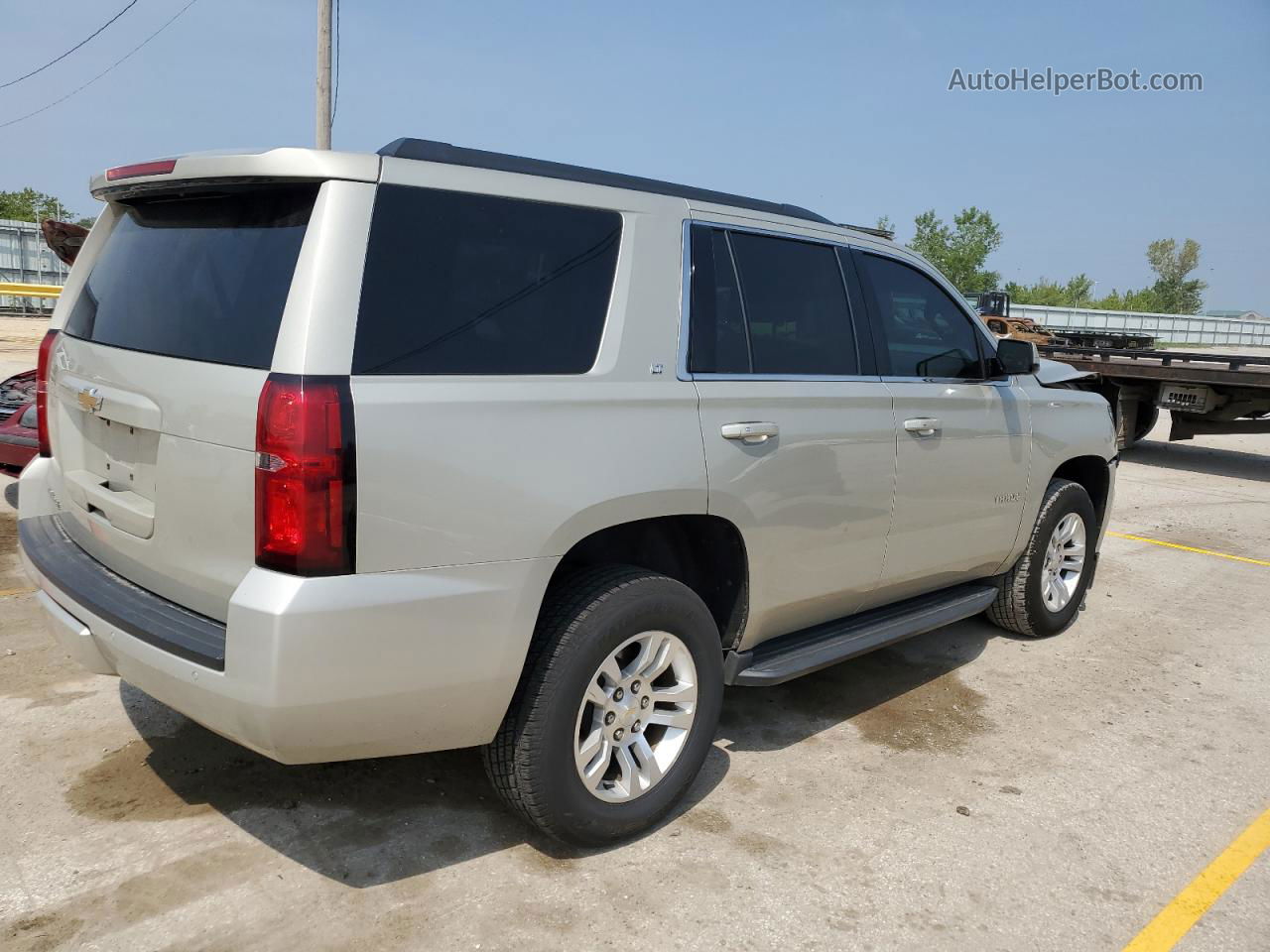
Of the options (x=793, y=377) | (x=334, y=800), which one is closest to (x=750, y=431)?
(x=793, y=377)

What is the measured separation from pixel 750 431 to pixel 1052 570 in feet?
9.20

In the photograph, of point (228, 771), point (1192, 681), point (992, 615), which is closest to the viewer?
point (228, 771)

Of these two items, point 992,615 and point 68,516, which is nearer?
point 68,516

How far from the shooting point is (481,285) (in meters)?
2.70

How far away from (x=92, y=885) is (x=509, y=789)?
116 cm

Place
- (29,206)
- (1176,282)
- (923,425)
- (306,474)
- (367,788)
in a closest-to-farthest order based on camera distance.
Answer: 1. (306,474)
2. (367,788)
3. (923,425)
4. (29,206)
5. (1176,282)

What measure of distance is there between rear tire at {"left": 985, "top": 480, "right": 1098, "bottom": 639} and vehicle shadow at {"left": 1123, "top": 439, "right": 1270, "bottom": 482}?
782 centimetres

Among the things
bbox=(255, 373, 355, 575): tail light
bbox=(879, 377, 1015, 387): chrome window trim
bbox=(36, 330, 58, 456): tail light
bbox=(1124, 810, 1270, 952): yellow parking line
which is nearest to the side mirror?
bbox=(879, 377, 1015, 387): chrome window trim

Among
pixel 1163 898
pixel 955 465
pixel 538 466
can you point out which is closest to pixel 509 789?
pixel 538 466

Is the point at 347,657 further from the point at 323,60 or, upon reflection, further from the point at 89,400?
the point at 323,60

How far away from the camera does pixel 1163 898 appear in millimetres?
2975

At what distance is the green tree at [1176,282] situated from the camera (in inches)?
4274

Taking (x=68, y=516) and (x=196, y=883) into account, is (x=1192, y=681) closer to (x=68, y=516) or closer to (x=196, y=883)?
(x=196, y=883)

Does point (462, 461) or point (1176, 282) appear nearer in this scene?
point (462, 461)
